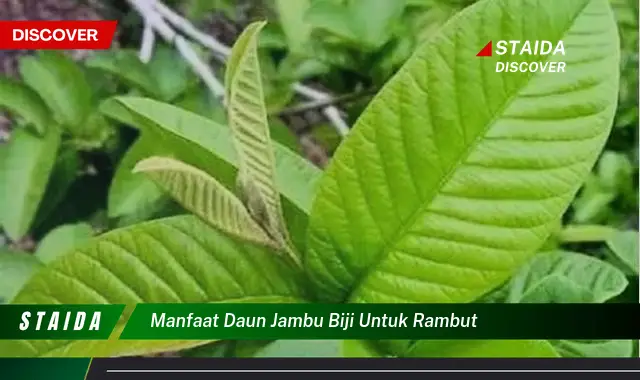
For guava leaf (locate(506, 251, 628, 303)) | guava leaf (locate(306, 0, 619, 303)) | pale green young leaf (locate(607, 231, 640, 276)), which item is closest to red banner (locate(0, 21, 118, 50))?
guava leaf (locate(306, 0, 619, 303))

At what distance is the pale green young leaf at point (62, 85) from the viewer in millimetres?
1521

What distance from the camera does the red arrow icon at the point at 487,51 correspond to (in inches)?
58.4

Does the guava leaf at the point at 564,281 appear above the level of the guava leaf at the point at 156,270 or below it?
above

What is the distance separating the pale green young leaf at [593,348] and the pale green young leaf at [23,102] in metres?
0.87

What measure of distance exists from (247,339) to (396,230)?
11.4 inches

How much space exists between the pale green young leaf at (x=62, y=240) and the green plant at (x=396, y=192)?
0.02 meters

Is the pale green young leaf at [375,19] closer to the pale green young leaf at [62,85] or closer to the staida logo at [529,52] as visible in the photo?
the staida logo at [529,52]

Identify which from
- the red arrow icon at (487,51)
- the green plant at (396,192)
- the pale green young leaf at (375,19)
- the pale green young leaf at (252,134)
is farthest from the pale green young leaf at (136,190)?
the red arrow icon at (487,51)

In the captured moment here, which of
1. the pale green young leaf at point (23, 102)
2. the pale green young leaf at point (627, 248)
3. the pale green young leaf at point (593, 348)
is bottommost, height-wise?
the pale green young leaf at point (593, 348)

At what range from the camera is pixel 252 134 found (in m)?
1.50

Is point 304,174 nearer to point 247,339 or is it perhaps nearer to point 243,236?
point 243,236

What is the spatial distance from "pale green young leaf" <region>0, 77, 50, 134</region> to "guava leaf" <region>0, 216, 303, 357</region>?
0.21 metres

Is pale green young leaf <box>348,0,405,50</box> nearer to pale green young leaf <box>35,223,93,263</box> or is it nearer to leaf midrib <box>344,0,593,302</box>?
leaf midrib <box>344,0,593,302</box>
